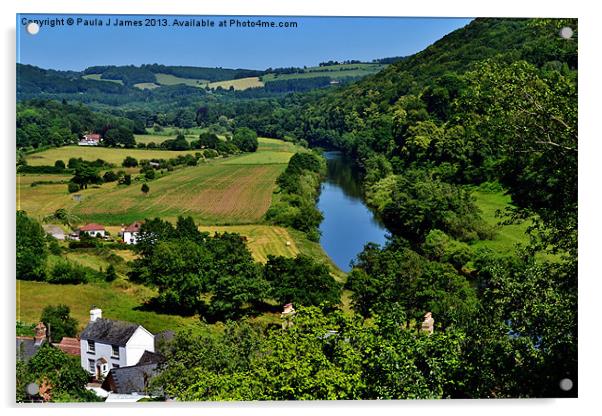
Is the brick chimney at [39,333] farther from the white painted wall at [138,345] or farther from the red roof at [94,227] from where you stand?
the red roof at [94,227]

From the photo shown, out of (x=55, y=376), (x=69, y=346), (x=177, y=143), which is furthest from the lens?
(x=177, y=143)

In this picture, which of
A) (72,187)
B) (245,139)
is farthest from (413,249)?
(72,187)

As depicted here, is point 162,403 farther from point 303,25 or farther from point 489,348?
point 303,25

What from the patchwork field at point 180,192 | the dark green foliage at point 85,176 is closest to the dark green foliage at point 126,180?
the patchwork field at point 180,192

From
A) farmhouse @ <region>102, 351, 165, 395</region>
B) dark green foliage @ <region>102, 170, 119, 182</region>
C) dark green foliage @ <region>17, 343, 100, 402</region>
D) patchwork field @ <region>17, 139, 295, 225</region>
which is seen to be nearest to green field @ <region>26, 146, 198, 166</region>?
patchwork field @ <region>17, 139, 295, 225</region>

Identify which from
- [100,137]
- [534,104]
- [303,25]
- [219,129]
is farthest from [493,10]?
[100,137]

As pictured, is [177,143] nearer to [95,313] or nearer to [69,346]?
[95,313]

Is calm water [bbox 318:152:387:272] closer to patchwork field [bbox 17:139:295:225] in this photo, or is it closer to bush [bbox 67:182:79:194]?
patchwork field [bbox 17:139:295:225]
